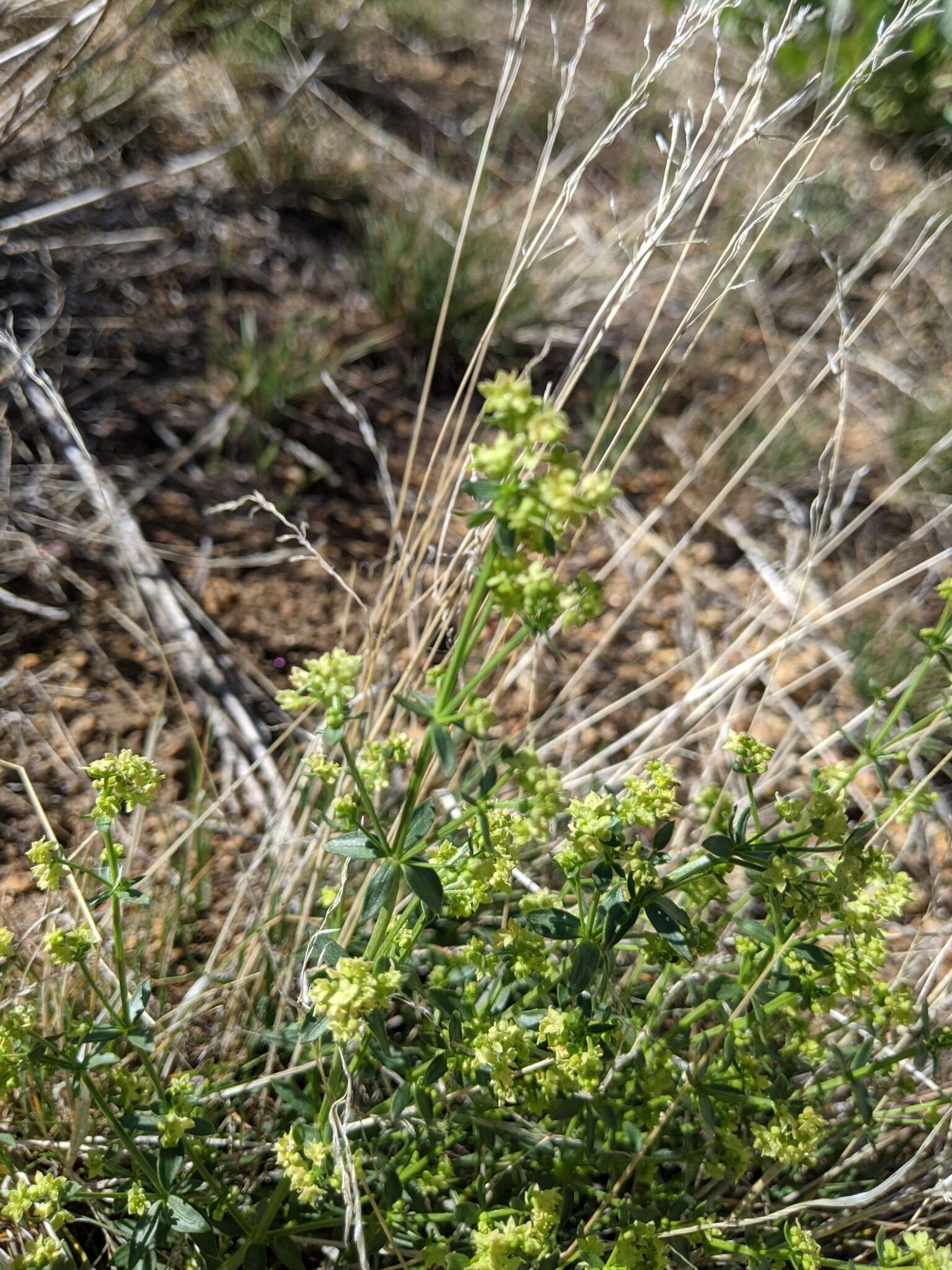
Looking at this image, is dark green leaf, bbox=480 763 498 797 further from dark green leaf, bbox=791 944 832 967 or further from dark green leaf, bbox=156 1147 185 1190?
dark green leaf, bbox=156 1147 185 1190

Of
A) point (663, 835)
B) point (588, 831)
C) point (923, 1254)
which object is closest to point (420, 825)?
point (588, 831)

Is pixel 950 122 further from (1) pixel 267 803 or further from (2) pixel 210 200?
(1) pixel 267 803

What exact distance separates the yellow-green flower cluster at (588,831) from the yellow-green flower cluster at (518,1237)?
375 mm

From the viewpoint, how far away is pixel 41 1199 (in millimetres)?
1117

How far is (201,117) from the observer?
11.4 feet

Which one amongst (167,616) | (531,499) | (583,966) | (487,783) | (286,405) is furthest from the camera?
(286,405)

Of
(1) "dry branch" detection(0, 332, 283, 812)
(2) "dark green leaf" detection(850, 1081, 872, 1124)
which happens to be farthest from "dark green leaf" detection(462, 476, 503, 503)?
(1) "dry branch" detection(0, 332, 283, 812)

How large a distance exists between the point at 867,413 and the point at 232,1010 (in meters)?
2.66

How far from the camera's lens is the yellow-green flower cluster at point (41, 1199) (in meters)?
1.05

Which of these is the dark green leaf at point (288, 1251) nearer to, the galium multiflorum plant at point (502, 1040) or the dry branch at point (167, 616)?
the galium multiflorum plant at point (502, 1040)

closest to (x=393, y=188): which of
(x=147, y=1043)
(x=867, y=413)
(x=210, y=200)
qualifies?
(x=210, y=200)

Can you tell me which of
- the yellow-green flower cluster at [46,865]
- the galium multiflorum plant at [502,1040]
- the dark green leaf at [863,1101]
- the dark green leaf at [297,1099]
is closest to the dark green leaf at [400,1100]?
the galium multiflorum plant at [502,1040]

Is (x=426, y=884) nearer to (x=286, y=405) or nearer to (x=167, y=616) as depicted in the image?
(x=167, y=616)

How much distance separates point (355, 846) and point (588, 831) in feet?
0.77
